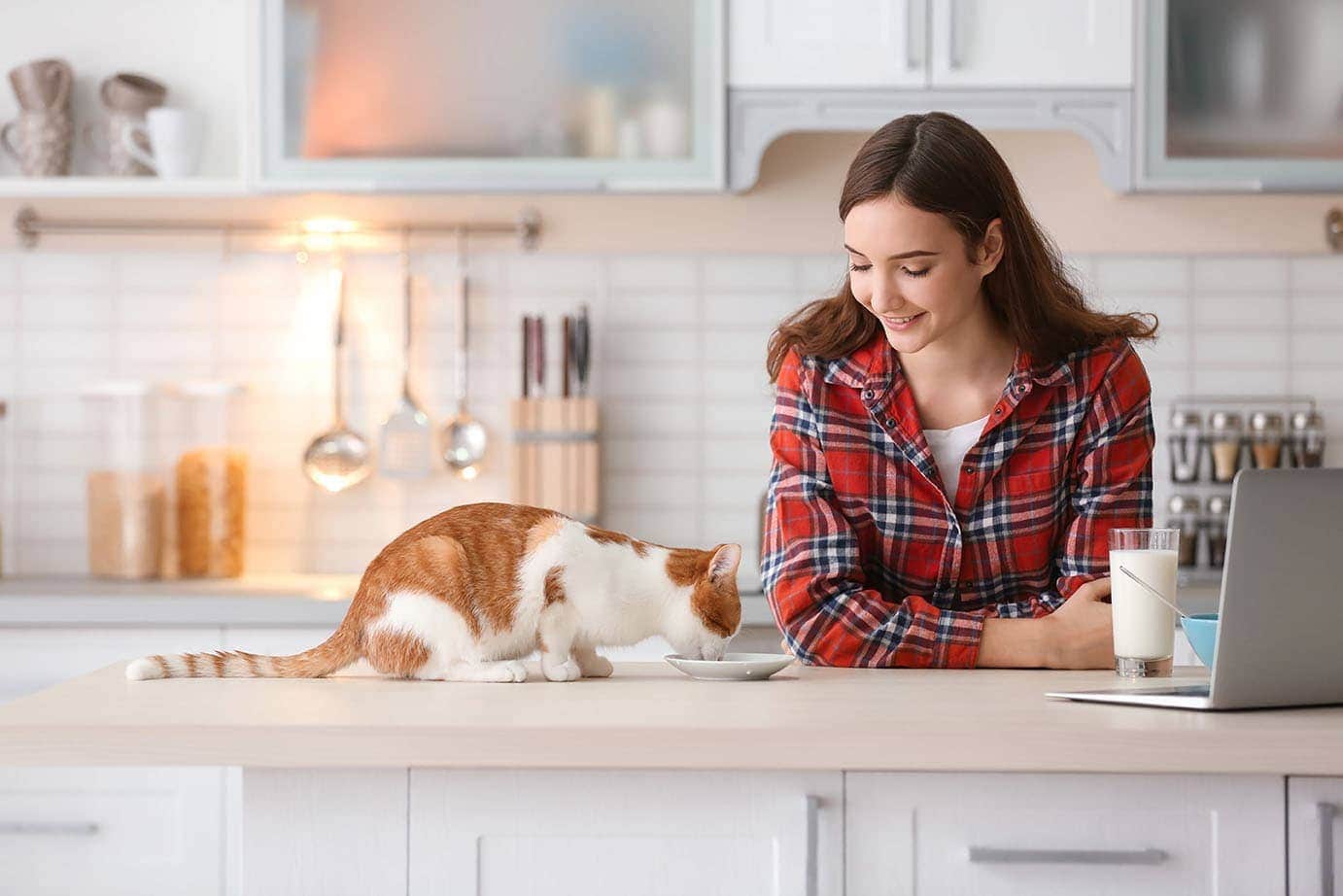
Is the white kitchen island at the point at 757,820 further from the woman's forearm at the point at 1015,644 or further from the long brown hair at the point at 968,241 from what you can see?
the long brown hair at the point at 968,241

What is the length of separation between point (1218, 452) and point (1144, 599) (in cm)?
168

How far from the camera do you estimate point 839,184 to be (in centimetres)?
299

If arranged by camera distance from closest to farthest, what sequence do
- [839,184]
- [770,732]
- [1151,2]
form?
[770,732]
[1151,2]
[839,184]

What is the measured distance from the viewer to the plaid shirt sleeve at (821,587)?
1502mm

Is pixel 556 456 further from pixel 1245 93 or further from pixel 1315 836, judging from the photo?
pixel 1315 836

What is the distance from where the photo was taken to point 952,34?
2.68 m

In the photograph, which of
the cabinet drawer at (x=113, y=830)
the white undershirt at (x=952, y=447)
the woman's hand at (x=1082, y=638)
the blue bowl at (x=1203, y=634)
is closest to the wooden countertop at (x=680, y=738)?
the blue bowl at (x=1203, y=634)

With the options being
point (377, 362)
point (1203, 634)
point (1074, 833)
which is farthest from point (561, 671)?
point (377, 362)

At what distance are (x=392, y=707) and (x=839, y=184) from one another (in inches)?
80.9

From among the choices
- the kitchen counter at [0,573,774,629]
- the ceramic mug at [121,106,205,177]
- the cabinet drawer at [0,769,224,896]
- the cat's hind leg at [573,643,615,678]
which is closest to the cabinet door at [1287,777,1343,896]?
the cat's hind leg at [573,643,615,678]

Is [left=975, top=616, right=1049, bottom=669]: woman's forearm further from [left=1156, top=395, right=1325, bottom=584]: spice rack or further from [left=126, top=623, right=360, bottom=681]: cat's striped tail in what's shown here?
[left=1156, top=395, right=1325, bottom=584]: spice rack

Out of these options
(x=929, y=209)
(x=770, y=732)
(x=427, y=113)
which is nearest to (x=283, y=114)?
(x=427, y=113)

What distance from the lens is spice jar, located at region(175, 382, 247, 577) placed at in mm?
2865

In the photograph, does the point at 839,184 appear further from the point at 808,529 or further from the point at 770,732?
the point at 770,732
